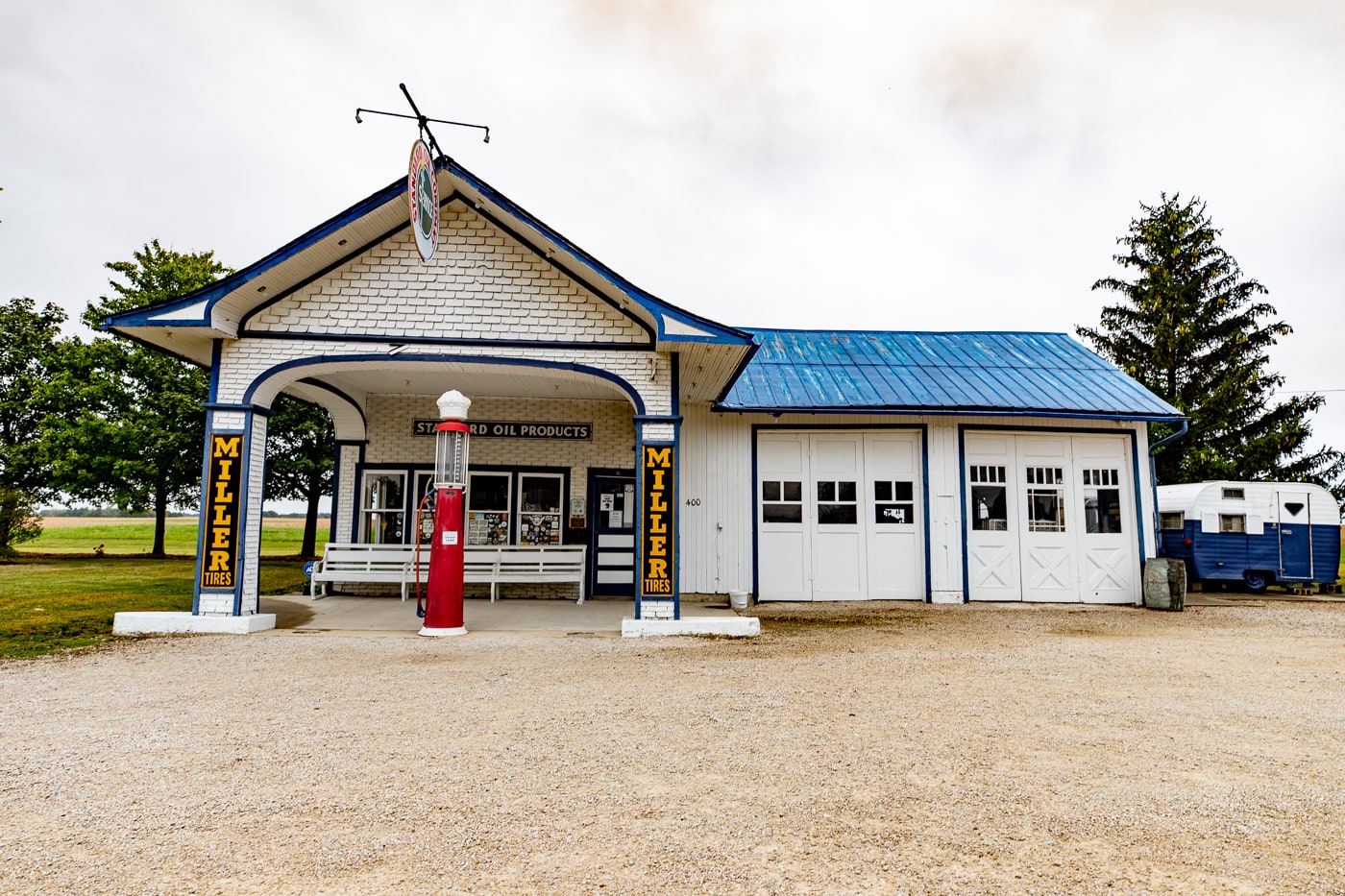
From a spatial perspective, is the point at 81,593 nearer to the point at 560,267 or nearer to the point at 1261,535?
the point at 560,267

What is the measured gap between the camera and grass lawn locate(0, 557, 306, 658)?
332 inches

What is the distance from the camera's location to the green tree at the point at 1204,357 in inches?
902

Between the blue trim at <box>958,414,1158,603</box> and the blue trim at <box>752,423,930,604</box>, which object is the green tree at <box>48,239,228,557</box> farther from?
the blue trim at <box>958,414,1158,603</box>

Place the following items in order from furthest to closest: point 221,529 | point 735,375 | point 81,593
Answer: point 81,593 → point 735,375 → point 221,529

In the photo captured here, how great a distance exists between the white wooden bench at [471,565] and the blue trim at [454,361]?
3773mm

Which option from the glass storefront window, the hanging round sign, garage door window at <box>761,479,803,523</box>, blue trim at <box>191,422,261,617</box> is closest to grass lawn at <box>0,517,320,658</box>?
blue trim at <box>191,422,261,617</box>

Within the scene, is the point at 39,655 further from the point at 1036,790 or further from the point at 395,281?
the point at 1036,790

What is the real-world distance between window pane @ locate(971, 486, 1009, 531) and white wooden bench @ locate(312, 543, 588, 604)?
264 inches

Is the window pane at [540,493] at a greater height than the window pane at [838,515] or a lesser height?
greater

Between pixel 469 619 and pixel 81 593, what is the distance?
7.36 metres

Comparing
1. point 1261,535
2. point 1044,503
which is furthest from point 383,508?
point 1261,535

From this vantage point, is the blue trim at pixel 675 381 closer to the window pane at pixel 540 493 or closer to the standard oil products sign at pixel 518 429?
the standard oil products sign at pixel 518 429

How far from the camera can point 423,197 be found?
8.58 m

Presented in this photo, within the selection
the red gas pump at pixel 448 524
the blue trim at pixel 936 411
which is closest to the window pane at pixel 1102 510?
the blue trim at pixel 936 411
